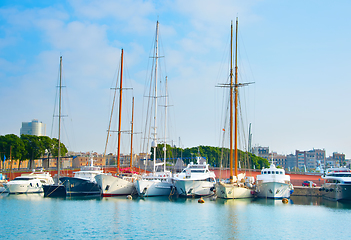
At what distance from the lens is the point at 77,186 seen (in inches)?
2542

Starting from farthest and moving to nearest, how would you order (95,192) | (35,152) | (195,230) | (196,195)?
1. (35,152)
2. (95,192)
3. (196,195)
4. (195,230)

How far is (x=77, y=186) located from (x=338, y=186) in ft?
147

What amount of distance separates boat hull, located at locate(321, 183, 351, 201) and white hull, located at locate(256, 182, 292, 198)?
8.54 m

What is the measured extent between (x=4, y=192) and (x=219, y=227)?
2149 inches

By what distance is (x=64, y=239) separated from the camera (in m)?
29.6

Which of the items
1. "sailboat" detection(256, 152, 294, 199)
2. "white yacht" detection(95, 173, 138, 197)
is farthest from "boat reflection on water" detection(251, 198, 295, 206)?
"white yacht" detection(95, 173, 138, 197)

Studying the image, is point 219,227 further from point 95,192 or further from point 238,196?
point 95,192

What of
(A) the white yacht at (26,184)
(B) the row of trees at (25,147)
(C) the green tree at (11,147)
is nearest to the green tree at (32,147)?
(B) the row of trees at (25,147)

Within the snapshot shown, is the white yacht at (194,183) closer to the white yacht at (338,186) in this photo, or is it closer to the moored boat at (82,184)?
the moored boat at (82,184)

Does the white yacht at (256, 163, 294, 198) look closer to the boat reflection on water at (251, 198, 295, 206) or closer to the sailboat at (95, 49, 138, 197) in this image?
the boat reflection on water at (251, 198, 295, 206)

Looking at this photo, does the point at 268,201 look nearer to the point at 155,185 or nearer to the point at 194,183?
the point at 194,183

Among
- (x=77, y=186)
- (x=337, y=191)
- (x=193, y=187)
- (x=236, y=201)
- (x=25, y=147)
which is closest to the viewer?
(x=236, y=201)

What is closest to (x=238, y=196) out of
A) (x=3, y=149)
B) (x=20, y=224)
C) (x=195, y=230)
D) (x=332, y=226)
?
(x=332, y=226)

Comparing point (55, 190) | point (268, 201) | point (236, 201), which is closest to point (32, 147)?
point (55, 190)
